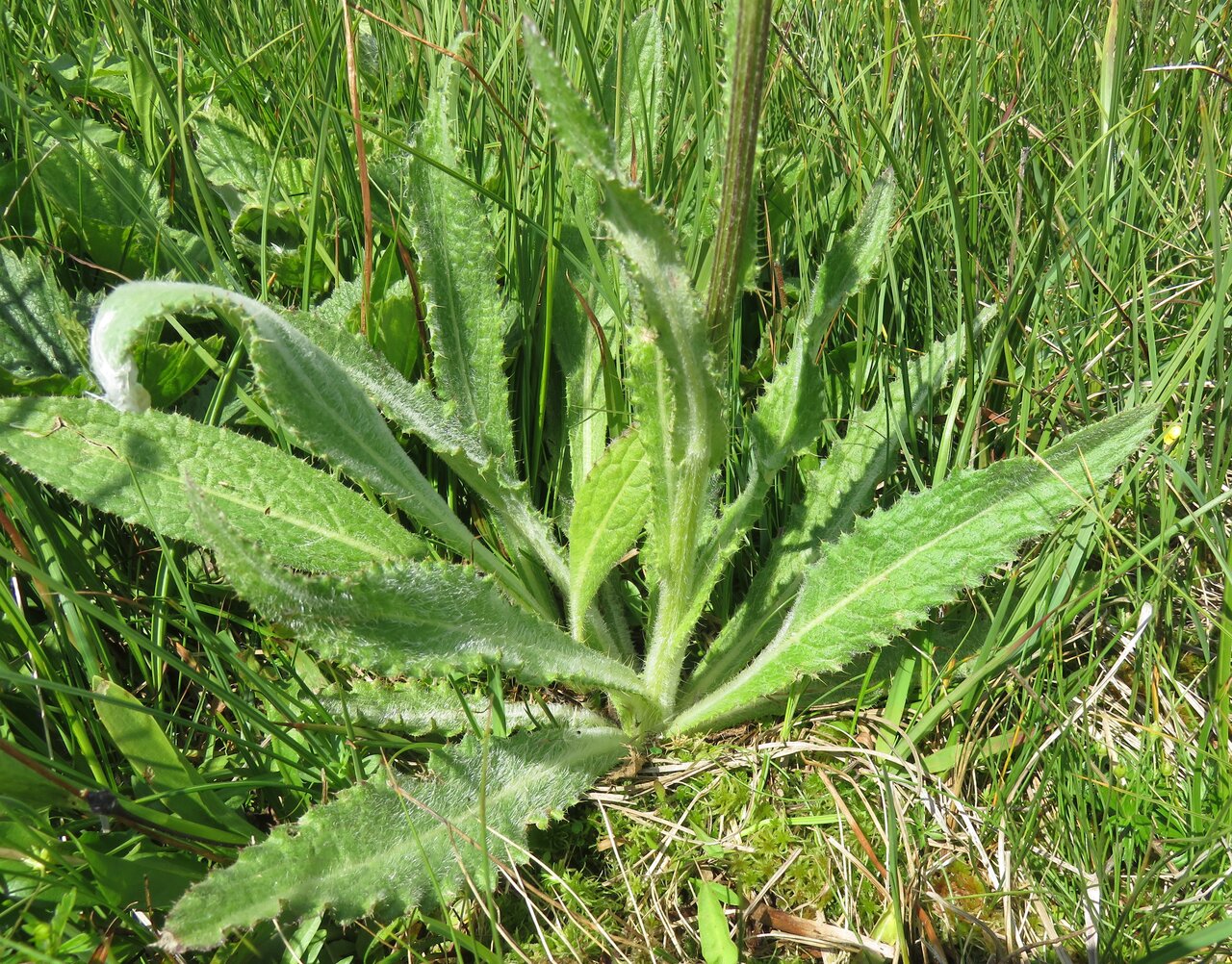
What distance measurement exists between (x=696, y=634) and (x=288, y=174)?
3.97ft

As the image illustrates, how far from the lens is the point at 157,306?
92cm

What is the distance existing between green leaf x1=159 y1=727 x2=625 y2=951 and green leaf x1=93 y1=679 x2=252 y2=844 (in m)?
0.09

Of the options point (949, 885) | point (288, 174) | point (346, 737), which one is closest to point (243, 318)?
point (346, 737)

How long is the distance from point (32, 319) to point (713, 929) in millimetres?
1433

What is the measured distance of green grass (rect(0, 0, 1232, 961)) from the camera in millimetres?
1100

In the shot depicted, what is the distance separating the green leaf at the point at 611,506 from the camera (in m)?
1.28

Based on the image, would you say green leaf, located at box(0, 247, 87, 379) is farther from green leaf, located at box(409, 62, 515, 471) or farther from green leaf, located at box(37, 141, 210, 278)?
green leaf, located at box(409, 62, 515, 471)

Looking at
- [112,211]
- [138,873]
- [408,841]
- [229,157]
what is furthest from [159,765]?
[229,157]

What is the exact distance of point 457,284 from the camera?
57.8 inches

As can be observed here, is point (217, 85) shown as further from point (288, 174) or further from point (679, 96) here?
point (679, 96)

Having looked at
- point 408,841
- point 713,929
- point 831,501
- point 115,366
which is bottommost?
point 713,929

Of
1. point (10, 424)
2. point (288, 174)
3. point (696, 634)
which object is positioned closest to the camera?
point (10, 424)

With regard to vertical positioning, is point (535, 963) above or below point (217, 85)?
below

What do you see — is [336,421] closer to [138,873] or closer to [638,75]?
[138,873]
